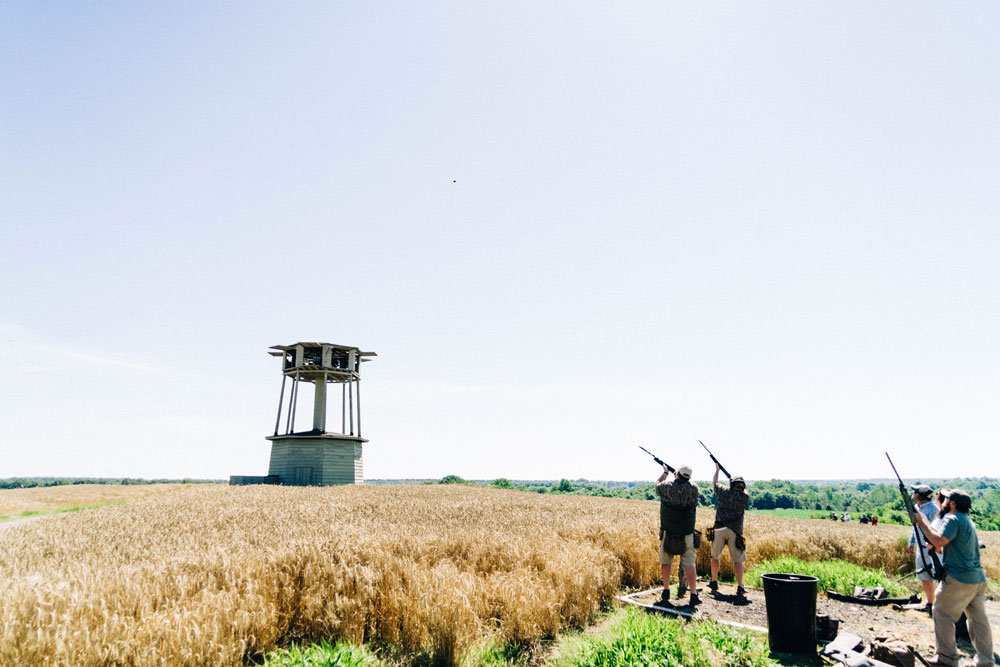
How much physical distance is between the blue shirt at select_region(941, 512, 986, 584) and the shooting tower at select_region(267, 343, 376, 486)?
133 ft

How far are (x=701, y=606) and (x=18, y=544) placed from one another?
15.5 metres

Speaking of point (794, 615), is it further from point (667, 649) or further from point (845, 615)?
point (845, 615)

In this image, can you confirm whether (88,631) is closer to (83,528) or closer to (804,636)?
(804,636)

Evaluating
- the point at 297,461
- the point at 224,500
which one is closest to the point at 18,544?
the point at 224,500

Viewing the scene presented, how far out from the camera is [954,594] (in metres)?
6.40

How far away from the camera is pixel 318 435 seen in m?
41.7

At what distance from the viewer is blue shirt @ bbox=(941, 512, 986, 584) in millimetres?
6289

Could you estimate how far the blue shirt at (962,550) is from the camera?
6289 millimetres

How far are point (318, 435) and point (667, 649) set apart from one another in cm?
4006

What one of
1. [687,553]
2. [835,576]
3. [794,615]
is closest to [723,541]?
[687,553]

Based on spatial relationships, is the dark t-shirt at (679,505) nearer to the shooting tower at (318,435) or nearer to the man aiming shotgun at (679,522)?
the man aiming shotgun at (679,522)

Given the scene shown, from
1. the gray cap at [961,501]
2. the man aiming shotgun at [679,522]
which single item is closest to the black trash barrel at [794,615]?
the gray cap at [961,501]

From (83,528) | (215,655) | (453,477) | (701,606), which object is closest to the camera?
(215,655)

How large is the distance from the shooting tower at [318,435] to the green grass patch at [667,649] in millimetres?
38902
